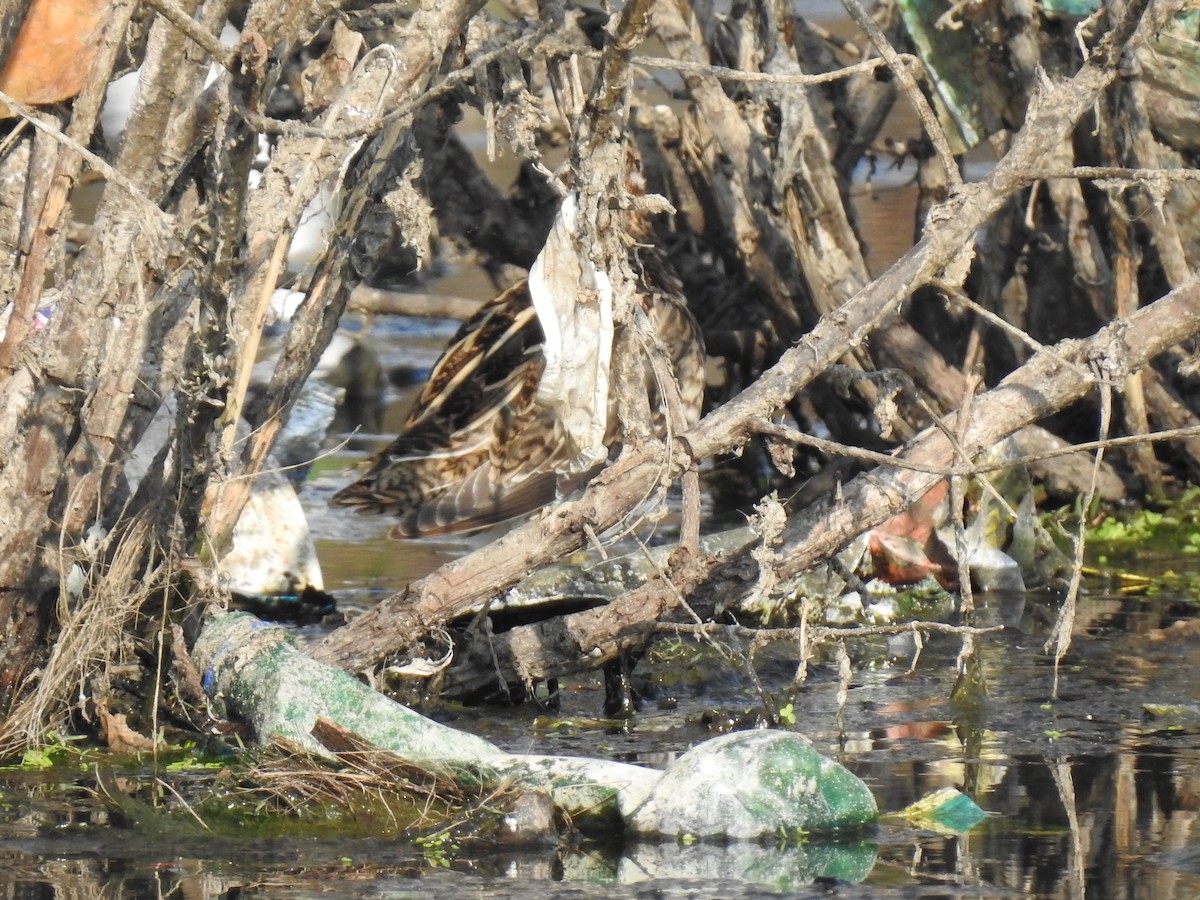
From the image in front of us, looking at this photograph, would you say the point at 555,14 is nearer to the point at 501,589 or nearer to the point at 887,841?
the point at 501,589

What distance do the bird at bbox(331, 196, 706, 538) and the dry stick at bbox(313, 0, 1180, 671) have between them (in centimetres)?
116

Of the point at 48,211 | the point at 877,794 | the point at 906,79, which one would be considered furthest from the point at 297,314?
the point at 877,794

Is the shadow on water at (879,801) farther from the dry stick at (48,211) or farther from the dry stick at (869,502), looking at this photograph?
the dry stick at (48,211)

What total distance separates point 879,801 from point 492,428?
2495 millimetres

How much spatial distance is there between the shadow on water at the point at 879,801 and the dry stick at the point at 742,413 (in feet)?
1.11

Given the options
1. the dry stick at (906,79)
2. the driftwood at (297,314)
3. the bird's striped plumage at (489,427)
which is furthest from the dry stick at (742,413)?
the bird's striped plumage at (489,427)

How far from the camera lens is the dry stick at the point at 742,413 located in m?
3.80

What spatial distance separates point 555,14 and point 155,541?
4.51 ft

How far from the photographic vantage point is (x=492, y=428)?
576 centimetres

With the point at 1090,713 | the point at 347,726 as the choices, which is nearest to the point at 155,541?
the point at 347,726

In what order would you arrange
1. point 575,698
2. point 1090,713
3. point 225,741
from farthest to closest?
point 575,698 → point 1090,713 → point 225,741

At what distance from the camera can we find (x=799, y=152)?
546 centimetres

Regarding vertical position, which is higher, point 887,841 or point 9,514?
point 9,514

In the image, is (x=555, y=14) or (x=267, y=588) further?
(x=267, y=588)
